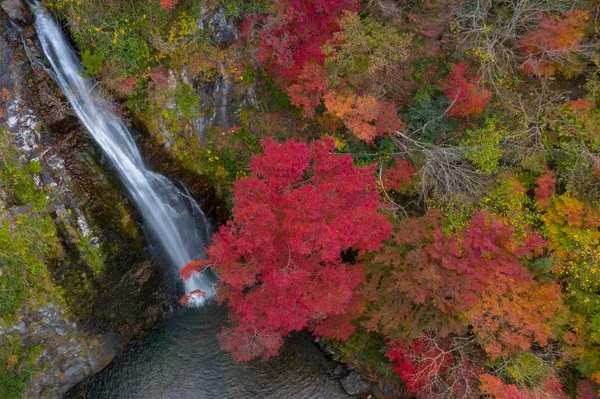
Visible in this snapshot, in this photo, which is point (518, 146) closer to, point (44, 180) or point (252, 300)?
point (252, 300)

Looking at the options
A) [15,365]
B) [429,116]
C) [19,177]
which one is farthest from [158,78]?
[15,365]

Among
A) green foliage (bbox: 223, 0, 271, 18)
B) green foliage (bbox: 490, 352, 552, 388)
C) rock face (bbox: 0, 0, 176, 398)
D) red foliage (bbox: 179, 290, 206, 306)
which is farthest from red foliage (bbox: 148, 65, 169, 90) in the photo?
green foliage (bbox: 490, 352, 552, 388)

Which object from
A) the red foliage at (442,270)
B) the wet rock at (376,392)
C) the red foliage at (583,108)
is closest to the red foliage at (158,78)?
the red foliage at (442,270)

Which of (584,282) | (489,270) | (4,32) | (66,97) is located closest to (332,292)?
(489,270)

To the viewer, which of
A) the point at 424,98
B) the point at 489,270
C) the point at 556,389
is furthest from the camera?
the point at 424,98

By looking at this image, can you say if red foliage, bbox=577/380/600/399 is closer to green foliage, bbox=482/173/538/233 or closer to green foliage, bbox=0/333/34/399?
green foliage, bbox=482/173/538/233

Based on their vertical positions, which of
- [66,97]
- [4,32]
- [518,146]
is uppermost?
[4,32]
